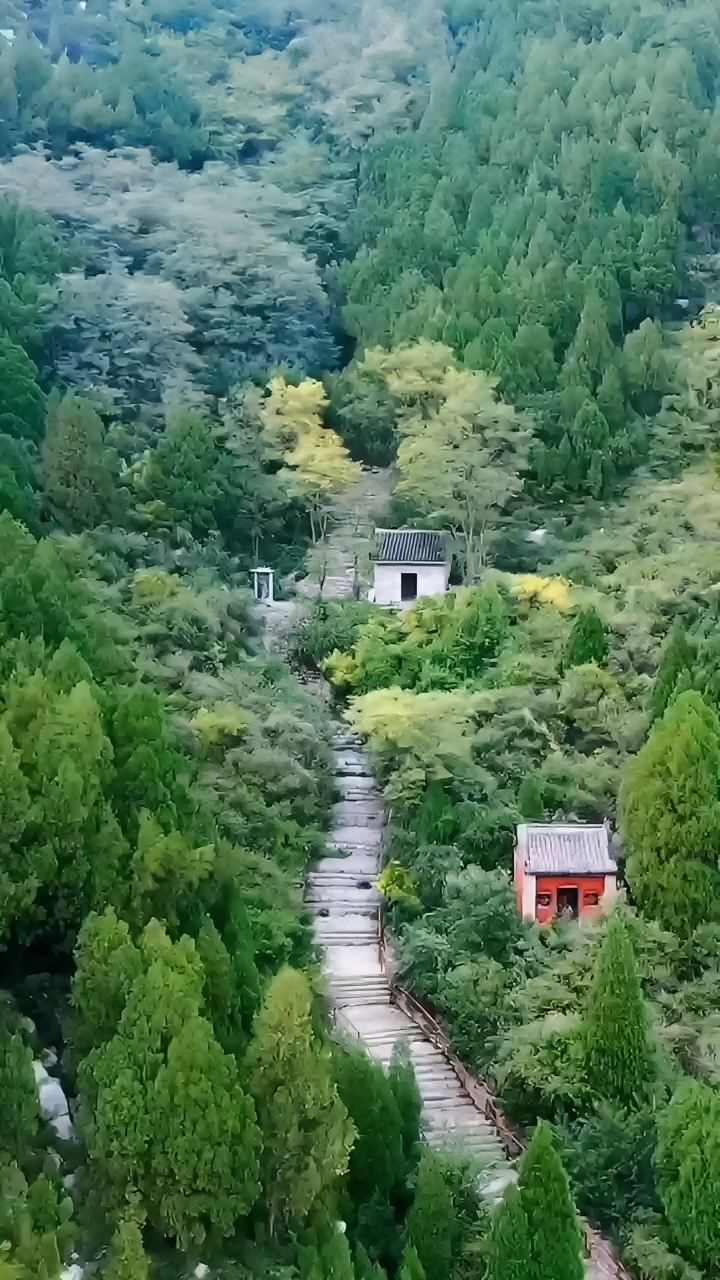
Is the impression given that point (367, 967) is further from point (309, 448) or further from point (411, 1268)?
point (309, 448)

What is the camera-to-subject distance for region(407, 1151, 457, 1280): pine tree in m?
9.08

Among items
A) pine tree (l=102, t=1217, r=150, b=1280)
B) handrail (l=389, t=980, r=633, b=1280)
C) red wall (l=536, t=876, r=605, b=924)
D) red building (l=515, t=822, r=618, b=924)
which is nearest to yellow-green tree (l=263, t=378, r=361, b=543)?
red building (l=515, t=822, r=618, b=924)

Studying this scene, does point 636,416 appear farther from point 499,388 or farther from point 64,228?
point 64,228

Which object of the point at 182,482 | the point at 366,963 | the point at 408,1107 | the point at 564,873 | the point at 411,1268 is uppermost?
the point at 182,482

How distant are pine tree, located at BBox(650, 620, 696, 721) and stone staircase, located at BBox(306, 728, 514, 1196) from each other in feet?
11.9

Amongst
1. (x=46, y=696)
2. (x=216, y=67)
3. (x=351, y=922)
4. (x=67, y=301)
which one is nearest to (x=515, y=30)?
(x=216, y=67)

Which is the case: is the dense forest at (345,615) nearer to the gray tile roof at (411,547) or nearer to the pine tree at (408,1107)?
the pine tree at (408,1107)

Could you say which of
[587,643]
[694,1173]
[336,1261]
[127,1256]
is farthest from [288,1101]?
[587,643]

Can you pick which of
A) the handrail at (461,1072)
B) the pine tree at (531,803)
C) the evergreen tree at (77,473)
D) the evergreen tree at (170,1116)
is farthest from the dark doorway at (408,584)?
the evergreen tree at (170,1116)

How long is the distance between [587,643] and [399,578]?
547cm

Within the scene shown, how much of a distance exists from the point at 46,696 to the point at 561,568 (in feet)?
39.7

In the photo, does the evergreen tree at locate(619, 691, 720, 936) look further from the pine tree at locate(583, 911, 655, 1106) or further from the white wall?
the white wall

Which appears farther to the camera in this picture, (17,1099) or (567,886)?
(567,886)

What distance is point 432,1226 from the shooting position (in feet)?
29.9
